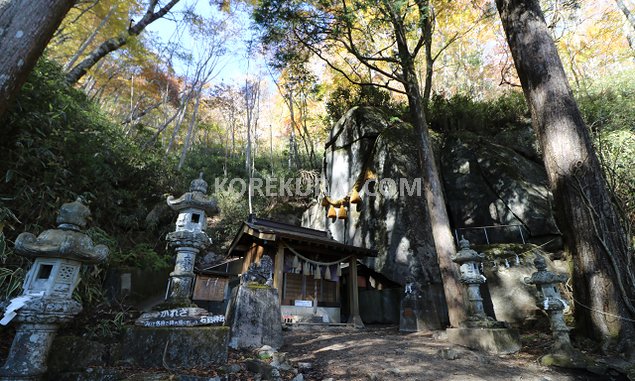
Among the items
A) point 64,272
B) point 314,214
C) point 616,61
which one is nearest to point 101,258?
point 64,272

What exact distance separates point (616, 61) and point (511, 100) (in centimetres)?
786

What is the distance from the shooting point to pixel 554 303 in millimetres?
4914

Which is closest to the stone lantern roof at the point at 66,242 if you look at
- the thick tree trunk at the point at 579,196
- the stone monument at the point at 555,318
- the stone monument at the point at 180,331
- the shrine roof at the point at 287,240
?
the stone monument at the point at 180,331

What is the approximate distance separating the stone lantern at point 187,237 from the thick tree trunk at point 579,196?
606 centimetres

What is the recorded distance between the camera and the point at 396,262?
11.8 meters

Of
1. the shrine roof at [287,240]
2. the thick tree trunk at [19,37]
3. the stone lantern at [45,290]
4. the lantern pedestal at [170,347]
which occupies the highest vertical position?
the thick tree trunk at [19,37]

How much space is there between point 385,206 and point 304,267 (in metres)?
4.74

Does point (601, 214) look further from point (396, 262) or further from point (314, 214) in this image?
point (314, 214)

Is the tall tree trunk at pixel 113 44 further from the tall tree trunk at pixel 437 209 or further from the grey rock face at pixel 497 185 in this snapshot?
the grey rock face at pixel 497 185

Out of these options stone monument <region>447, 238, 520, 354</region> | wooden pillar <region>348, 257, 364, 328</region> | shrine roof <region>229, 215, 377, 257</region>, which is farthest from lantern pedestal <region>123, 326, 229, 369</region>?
wooden pillar <region>348, 257, 364, 328</region>

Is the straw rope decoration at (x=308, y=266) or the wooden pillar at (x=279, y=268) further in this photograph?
the straw rope decoration at (x=308, y=266)

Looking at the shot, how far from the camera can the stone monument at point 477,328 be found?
548cm

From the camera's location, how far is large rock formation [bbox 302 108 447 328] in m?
11.0

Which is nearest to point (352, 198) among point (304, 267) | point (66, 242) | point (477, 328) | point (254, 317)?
point (304, 267)
